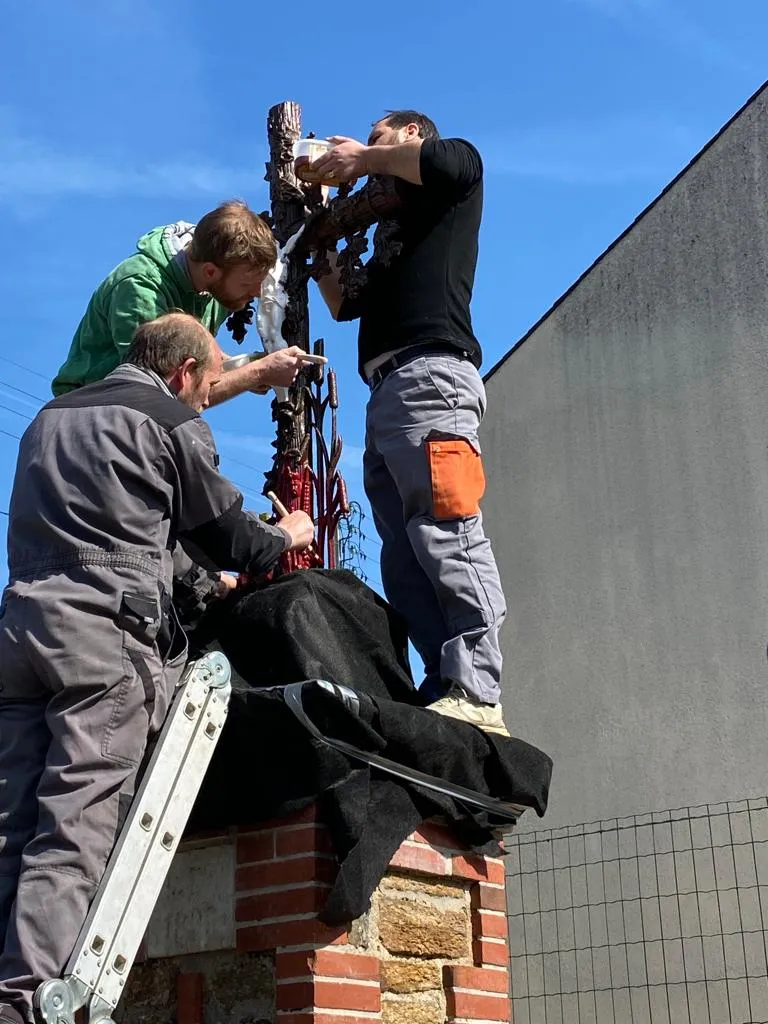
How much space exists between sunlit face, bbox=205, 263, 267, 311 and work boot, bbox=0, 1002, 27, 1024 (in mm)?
2278

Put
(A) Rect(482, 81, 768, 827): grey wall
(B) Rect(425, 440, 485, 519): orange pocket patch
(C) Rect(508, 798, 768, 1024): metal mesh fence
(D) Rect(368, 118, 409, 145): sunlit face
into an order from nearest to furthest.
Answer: (B) Rect(425, 440, 485, 519): orange pocket patch < (D) Rect(368, 118, 409, 145): sunlit face < (C) Rect(508, 798, 768, 1024): metal mesh fence < (A) Rect(482, 81, 768, 827): grey wall

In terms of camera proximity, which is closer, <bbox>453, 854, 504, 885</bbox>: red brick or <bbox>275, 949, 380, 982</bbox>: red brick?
<bbox>275, 949, 380, 982</bbox>: red brick

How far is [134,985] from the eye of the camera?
11.5 feet

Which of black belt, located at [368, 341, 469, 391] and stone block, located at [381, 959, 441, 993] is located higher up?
black belt, located at [368, 341, 469, 391]

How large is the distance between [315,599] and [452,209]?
1.47 meters

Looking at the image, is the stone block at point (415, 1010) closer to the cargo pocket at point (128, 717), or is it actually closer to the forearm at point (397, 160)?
the cargo pocket at point (128, 717)

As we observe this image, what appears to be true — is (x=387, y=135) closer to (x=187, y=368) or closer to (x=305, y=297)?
(x=305, y=297)

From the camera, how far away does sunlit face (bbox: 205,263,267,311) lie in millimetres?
3998

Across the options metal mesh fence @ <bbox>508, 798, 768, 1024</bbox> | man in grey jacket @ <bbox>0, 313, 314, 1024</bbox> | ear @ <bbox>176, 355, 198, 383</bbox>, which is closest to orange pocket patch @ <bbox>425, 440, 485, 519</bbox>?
man in grey jacket @ <bbox>0, 313, 314, 1024</bbox>

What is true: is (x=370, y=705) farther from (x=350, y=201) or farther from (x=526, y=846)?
(x=526, y=846)

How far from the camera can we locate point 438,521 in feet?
13.3

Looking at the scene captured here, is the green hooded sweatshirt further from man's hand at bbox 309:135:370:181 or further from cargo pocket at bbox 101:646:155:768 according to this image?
cargo pocket at bbox 101:646:155:768

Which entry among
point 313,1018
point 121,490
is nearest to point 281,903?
point 313,1018

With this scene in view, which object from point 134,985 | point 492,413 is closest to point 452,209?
point 134,985
